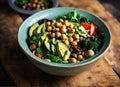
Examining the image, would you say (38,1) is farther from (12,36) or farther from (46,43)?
(46,43)

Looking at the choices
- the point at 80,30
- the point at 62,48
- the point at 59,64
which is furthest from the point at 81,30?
the point at 59,64

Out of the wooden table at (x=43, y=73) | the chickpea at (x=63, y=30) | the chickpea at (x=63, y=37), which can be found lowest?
the wooden table at (x=43, y=73)

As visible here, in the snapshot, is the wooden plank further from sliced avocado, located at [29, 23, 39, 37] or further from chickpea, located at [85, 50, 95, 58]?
sliced avocado, located at [29, 23, 39, 37]

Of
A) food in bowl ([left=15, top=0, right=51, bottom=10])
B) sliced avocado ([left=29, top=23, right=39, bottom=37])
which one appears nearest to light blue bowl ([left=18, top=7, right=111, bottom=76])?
sliced avocado ([left=29, top=23, right=39, bottom=37])

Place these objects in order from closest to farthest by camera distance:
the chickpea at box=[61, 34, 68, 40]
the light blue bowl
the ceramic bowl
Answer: the light blue bowl, the chickpea at box=[61, 34, 68, 40], the ceramic bowl

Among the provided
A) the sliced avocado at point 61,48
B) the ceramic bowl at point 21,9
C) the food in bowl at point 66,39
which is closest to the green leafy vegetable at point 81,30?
the food in bowl at point 66,39

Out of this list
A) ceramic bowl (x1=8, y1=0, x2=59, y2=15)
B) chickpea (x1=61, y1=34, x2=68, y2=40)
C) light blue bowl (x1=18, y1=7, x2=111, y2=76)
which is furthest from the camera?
ceramic bowl (x1=8, y1=0, x2=59, y2=15)

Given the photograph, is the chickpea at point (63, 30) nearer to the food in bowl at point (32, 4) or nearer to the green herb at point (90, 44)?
the green herb at point (90, 44)
